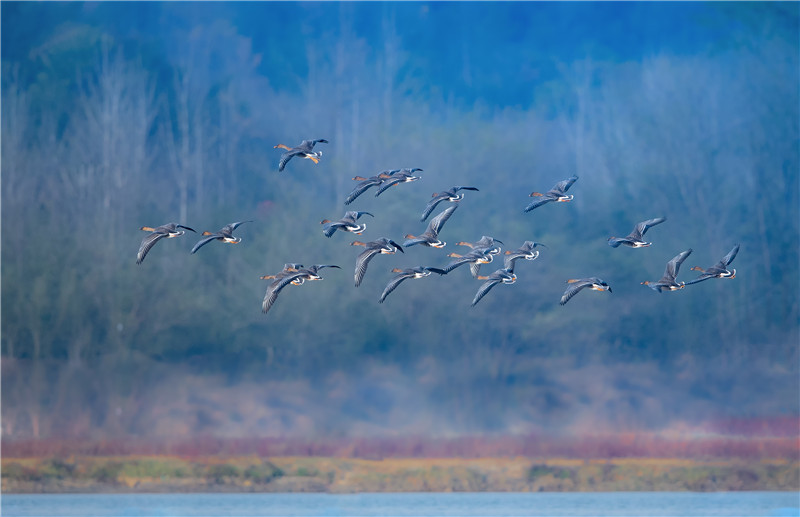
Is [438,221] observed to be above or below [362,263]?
above

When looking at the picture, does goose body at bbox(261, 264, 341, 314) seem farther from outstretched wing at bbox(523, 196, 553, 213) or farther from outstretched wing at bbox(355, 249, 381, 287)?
outstretched wing at bbox(523, 196, 553, 213)

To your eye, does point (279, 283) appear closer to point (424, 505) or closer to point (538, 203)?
point (538, 203)

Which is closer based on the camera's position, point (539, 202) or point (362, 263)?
point (362, 263)

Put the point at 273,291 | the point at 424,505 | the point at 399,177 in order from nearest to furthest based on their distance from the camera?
the point at 273,291 → the point at 399,177 → the point at 424,505

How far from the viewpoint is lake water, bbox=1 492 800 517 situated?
59.2 meters

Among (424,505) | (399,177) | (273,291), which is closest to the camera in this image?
(273,291)

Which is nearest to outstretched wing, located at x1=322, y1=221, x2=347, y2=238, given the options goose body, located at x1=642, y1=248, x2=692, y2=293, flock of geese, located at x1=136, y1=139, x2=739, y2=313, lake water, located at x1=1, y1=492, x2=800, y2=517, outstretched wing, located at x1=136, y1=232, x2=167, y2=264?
flock of geese, located at x1=136, y1=139, x2=739, y2=313

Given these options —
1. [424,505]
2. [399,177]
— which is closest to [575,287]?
[399,177]

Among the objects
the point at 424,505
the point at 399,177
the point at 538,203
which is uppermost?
the point at 399,177

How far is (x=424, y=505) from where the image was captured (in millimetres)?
63125

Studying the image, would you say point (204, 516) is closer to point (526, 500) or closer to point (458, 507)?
point (458, 507)

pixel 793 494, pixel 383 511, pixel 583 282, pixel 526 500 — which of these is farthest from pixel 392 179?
pixel 793 494

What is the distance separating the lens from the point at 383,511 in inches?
2384

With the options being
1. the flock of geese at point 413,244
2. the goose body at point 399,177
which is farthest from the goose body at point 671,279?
the goose body at point 399,177
